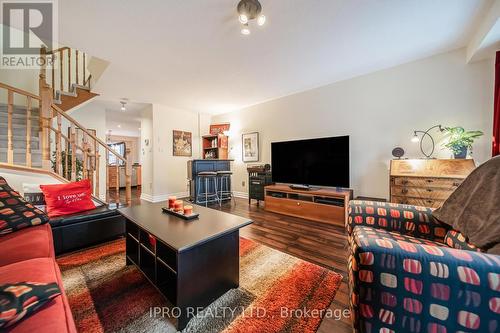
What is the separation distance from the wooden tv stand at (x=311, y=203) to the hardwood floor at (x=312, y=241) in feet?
0.43

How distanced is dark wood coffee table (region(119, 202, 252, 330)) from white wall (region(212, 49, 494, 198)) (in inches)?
105

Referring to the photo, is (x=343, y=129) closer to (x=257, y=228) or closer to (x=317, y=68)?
(x=317, y=68)

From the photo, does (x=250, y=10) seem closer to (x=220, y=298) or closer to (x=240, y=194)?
(x=220, y=298)

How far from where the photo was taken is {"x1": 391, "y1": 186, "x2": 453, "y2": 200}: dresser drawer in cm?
225

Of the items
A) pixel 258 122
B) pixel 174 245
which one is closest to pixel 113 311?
pixel 174 245

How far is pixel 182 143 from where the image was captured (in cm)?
517

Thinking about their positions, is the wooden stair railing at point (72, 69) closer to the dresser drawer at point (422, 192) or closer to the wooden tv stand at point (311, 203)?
the wooden tv stand at point (311, 203)

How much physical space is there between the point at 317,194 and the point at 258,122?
240 centimetres

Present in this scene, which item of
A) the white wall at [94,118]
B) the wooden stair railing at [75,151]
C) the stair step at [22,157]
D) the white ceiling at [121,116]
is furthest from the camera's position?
the white ceiling at [121,116]

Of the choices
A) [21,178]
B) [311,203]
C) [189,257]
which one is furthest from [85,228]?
[311,203]

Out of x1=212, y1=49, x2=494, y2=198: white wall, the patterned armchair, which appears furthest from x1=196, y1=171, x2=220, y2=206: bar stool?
the patterned armchair

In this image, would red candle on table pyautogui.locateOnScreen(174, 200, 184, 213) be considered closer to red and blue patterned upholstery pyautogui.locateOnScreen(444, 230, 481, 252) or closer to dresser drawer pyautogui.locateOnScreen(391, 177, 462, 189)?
red and blue patterned upholstery pyautogui.locateOnScreen(444, 230, 481, 252)

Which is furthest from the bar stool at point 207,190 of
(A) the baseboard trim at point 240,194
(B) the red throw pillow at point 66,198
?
(B) the red throw pillow at point 66,198

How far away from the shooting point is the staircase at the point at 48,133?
234 cm
